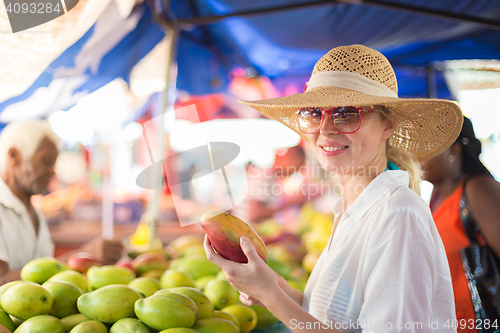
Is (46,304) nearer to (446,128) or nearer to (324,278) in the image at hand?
(324,278)

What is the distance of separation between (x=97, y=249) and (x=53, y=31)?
130 centimetres

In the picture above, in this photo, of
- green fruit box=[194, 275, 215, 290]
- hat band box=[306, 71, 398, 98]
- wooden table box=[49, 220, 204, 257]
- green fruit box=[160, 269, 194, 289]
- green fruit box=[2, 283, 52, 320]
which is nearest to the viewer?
hat band box=[306, 71, 398, 98]

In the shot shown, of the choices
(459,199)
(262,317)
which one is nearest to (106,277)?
(262,317)

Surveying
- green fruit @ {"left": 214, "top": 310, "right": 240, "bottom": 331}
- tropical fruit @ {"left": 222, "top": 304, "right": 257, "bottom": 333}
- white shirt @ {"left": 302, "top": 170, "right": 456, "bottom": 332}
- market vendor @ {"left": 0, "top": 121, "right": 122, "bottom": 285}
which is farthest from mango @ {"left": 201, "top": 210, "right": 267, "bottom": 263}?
market vendor @ {"left": 0, "top": 121, "right": 122, "bottom": 285}

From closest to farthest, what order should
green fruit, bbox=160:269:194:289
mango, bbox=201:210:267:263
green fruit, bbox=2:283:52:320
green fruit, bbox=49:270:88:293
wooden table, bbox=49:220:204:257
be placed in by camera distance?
mango, bbox=201:210:267:263 → green fruit, bbox=2:283:52:320 → green fruit, bbox=49:270:88:293 → green fruit, bbox=160:269:194:289 → wooden table, bbox=49:220:204:257

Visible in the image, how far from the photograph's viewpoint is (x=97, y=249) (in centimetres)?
225

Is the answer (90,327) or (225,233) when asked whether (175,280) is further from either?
(225,233)

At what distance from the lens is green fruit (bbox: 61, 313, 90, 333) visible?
1240mm

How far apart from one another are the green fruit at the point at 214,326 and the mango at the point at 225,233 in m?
0.40

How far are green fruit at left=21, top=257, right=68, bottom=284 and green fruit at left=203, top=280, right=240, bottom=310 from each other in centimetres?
69

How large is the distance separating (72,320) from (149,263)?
2.20 feet

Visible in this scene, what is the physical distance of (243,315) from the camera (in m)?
1.52

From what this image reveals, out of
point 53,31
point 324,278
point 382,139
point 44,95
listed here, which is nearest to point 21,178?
point 44,95

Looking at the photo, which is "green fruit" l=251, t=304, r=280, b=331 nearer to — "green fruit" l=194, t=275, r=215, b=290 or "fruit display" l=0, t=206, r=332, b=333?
"fruit display" l=0, t=206, r=332, b=333
